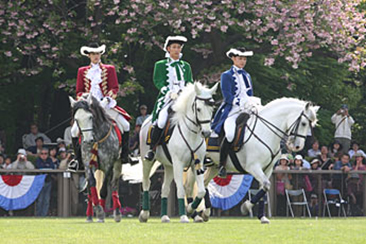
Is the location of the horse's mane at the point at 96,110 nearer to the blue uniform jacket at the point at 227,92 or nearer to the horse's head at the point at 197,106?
the horse's head at the point at 197,106

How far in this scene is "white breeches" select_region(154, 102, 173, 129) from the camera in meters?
18.9

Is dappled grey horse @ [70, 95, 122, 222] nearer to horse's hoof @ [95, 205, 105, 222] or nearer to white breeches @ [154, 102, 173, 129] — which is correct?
horse's hoof @ [95, 205, 105, 222]

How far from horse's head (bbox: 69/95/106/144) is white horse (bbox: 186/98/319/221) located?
231 cm

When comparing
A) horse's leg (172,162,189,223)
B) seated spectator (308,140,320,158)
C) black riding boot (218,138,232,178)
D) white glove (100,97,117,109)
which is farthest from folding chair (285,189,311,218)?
white glove (100,97,117,109)

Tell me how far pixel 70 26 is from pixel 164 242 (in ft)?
51.6

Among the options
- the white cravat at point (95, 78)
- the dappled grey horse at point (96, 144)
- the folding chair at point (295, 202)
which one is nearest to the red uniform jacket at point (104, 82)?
the white cravat at point (95, 78)

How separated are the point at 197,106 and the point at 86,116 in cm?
200

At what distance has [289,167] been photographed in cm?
2605

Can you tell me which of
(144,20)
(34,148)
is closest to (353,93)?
(144,20)

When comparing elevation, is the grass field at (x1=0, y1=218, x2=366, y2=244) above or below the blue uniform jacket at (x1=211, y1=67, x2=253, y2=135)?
below

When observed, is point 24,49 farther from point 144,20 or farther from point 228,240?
point 228,240

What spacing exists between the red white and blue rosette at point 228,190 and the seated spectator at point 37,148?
196 inches

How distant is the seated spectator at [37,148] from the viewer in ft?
89.1

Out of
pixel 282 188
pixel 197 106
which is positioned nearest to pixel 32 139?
pixel 282 188
